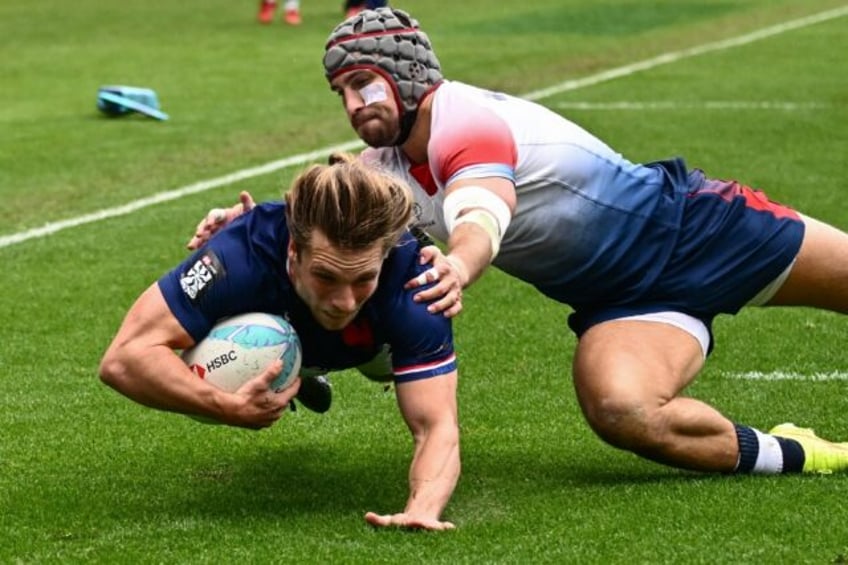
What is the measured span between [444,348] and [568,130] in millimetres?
1043

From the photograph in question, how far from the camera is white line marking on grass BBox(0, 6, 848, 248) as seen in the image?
1152cm

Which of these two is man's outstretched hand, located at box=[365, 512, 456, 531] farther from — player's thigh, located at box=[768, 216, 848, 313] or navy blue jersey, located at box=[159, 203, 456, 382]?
player's thigh, located at box=[768, 216, 848, 313]

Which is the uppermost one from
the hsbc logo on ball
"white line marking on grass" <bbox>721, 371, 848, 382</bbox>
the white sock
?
the hsbc logo on ball

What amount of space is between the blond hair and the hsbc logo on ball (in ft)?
1.35

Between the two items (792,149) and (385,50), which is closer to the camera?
(385,50)

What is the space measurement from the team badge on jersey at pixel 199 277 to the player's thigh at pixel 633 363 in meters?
1.32

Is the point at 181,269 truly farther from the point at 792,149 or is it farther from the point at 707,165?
the point at 792,149

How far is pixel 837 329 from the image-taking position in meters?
8.84

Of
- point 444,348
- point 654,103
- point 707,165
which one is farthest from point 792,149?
point 444,348

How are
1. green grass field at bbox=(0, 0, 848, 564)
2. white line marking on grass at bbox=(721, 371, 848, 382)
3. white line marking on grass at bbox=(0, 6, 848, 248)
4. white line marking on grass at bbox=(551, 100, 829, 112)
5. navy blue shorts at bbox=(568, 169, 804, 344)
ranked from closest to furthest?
green grass field at bbox=(0, 0, 848, 564), navy blue shorts at bbox=(568, 169, 804, 344), white line marking on grass at bbox=(721, 371, 848, 382), white line marking on grass at bbox=(0, 6, 848, 248), white line marking on grass at bbox=(551, 100, 829, 112)

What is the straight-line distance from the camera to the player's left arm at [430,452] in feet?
19.1

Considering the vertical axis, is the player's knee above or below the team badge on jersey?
below

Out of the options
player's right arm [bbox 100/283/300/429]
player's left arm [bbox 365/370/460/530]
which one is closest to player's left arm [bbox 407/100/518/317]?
player's left arm [bbox 365/370/460/530]

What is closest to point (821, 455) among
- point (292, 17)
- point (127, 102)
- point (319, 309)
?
point (319, 309)
